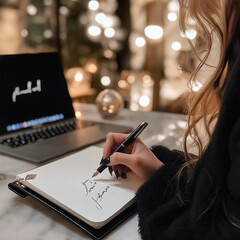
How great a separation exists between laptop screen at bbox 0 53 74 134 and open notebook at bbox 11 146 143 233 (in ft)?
0.97

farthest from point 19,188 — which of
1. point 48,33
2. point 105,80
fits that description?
point 105,80

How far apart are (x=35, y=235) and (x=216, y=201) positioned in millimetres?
256

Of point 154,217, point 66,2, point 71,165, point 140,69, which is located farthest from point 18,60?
point 140,69

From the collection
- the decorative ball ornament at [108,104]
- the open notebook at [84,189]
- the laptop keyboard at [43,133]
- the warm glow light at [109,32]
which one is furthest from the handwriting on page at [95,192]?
the warm glow light at [109,32]

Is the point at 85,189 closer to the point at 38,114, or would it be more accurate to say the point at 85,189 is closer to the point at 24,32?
the point at 38,114

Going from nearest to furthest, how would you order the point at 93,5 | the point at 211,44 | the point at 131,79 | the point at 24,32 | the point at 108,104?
the point at 211,44 < the point at 108,104 < the point at 24,32 < the point at 93,5 < the point at 131,79

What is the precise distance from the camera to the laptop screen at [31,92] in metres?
0.82

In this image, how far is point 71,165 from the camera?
597 millimetres

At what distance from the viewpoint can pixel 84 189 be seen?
1.65ft

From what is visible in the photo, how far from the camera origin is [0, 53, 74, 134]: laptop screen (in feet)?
2.67

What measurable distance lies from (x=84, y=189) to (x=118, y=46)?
6.61ft

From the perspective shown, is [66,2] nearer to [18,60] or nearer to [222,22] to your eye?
[18,60]

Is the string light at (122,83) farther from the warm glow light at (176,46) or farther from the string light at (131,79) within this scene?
the warm glow light at (176,46)

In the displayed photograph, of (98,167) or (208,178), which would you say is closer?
(208,178)
